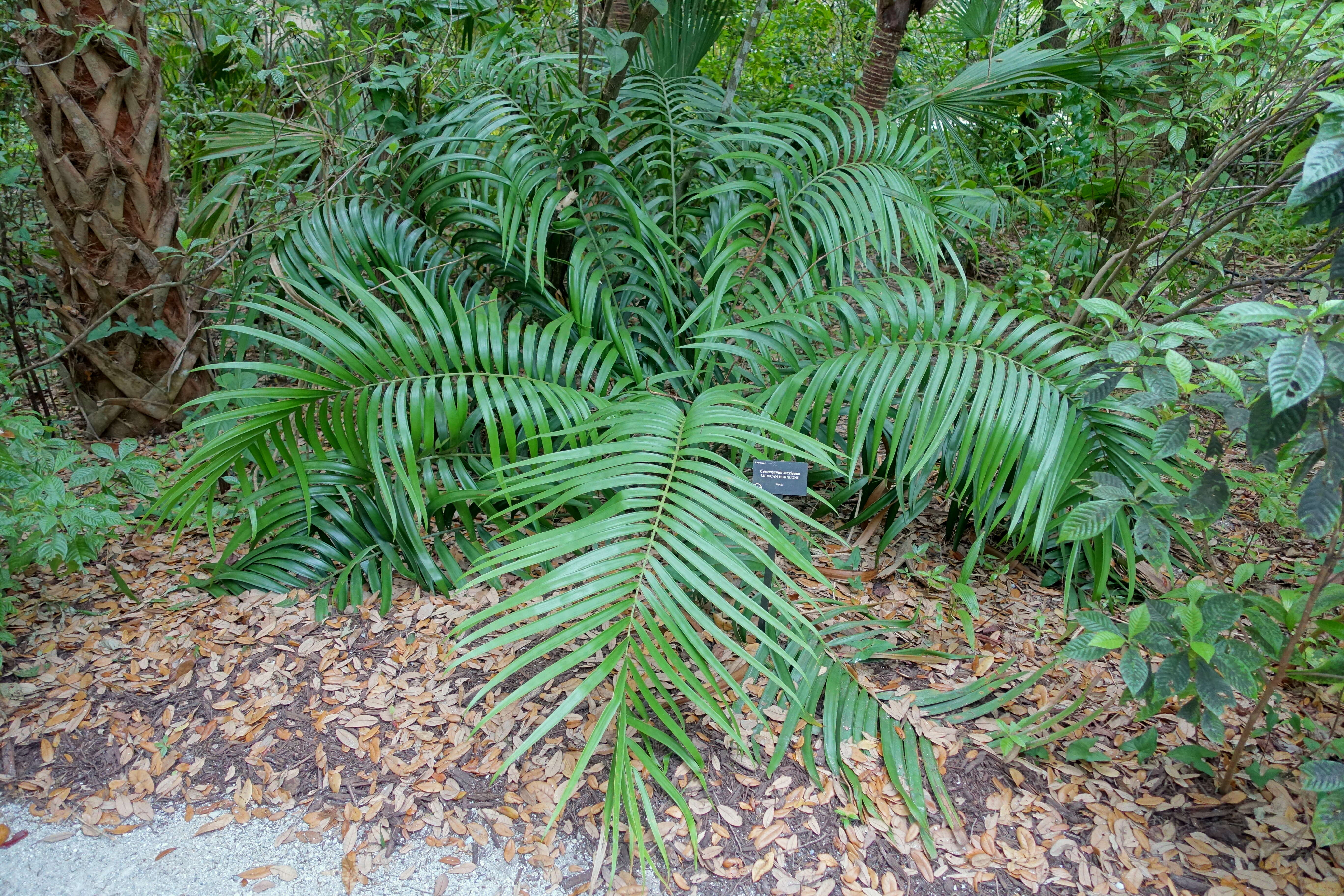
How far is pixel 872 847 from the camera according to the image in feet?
4.99

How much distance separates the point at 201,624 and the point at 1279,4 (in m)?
3.32

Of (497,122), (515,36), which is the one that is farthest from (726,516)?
(515,36)

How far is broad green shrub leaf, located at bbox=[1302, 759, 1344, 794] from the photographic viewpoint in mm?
1281

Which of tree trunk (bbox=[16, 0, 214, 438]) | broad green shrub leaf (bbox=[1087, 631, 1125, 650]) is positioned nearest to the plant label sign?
broad green shrub leaf (bbox=[1087, 631, 1125, 650])

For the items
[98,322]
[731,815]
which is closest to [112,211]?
[98,322]

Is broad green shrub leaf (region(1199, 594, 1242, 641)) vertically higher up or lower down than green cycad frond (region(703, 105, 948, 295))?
lower down

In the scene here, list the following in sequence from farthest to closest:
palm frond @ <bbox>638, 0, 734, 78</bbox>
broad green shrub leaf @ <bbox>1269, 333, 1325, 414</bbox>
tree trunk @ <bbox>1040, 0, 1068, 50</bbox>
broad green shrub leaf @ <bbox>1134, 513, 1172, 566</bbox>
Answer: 1. tree trunk @ <bbox>1040, 0, 1068, 50</bbox>
2. palm frond @ <bbox>638, 0, 734, 78</bbox>
3. broad green shrub leaf @ <bbox>1134, 513, 1172, 566</bbox>
4. broad green shrub leaf @ <bbox>1269, 333, 1325, 414</bbox>

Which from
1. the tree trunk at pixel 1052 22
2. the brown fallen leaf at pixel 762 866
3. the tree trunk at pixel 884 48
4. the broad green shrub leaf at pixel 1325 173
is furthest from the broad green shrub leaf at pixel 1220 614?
the tree trunk at pixel 1052 22

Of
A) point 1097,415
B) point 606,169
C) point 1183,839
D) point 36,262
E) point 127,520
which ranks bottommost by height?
point 1183,839

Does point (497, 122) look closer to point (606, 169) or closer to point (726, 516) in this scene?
point (606, 169)

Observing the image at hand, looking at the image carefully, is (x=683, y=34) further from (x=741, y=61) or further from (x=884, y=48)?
(x=884, y=48)

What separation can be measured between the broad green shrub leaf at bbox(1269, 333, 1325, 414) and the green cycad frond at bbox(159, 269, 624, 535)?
1.20m

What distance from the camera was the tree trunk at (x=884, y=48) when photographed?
285 centimetres

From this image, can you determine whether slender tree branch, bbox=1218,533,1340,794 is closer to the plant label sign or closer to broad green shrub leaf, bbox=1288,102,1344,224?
broad green shrub leaf, bbox=1288,102,1344,224
